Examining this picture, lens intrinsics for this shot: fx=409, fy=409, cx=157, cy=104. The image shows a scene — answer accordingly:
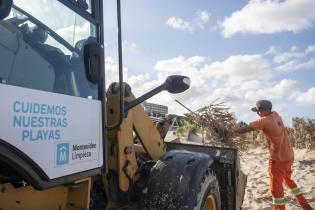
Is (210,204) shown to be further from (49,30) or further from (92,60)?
(49,30)

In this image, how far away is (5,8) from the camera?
7.57ft

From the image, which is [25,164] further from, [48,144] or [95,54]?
[95,54]

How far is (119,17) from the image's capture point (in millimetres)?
3055

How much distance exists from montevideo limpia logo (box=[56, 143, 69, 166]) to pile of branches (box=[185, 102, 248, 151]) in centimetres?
530

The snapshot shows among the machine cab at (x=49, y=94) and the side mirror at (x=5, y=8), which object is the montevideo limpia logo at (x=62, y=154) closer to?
the machine cab at (x=49, y=94)

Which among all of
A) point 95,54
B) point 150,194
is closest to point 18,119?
point 95,54

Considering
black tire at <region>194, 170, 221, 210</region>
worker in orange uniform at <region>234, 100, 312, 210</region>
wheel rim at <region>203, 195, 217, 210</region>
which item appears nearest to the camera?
black tire at <region>194, 170, 221, 210</region>

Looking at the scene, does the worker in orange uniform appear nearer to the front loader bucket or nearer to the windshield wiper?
the front loader bucket

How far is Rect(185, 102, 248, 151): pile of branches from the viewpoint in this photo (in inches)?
309

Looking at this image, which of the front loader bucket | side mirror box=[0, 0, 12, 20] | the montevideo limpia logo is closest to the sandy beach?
the front loader bucket

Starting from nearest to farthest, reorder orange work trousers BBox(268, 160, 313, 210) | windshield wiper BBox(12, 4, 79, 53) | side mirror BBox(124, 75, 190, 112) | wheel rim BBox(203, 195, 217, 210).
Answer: windshield wiper BBox(12, 4, 79, 53), side mirror BBox(124, 75, 190, 112), wheel rim BBox(203, 195, 217, 210), orange work trousers BBox(268, 160, 313, 210)

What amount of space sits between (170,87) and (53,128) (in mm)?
1418

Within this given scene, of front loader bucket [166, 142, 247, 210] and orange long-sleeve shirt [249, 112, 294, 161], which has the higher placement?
orange long-sleeve shirt [249, 112, 294, 161]

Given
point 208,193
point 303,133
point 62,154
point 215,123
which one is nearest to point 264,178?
point 215,123
